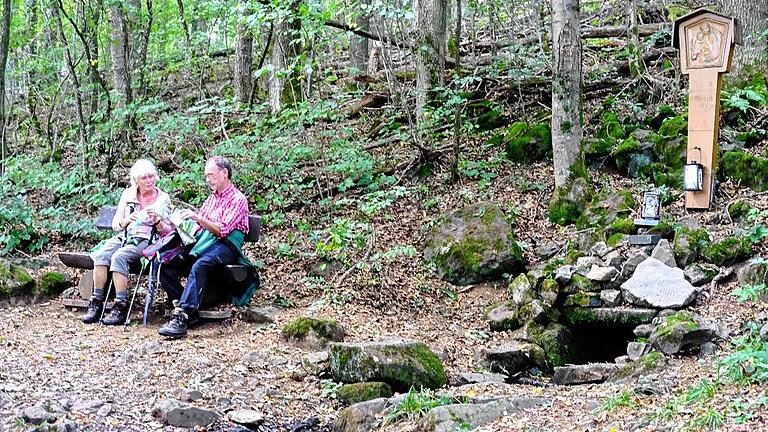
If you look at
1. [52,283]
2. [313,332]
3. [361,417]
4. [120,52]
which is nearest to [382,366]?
[361,417]

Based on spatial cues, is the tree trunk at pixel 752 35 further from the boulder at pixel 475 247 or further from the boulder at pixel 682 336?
the boulder at pixel 682 336

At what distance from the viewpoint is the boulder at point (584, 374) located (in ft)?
18.3

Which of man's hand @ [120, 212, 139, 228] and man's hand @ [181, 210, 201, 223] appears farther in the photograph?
man's hand @ [120, 212, 139, 228]

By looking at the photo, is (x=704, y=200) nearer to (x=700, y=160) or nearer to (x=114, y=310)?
(x=700, y=160)

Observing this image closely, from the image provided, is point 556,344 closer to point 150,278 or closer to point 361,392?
point 361,392

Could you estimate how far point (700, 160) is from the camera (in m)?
7.92

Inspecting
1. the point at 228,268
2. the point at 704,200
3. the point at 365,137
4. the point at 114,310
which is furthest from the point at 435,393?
the point at 365,137

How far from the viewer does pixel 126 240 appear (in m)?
6.66

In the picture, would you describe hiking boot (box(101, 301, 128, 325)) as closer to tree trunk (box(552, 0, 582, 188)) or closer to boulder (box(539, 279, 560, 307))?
boulder (box(539, 279, 560, 307))

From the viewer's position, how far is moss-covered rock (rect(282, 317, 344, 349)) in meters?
6.03

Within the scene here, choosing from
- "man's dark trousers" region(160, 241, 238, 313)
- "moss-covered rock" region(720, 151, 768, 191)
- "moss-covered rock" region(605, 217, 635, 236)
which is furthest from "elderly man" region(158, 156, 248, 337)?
"moss-covered rock" region(720, 151, 768, 191)

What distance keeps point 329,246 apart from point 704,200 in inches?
161

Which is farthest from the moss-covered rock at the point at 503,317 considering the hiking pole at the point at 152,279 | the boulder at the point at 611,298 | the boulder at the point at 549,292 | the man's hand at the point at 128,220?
the man's hand at the point at 128,220

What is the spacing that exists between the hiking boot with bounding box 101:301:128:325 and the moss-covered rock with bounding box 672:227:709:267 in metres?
5.18
